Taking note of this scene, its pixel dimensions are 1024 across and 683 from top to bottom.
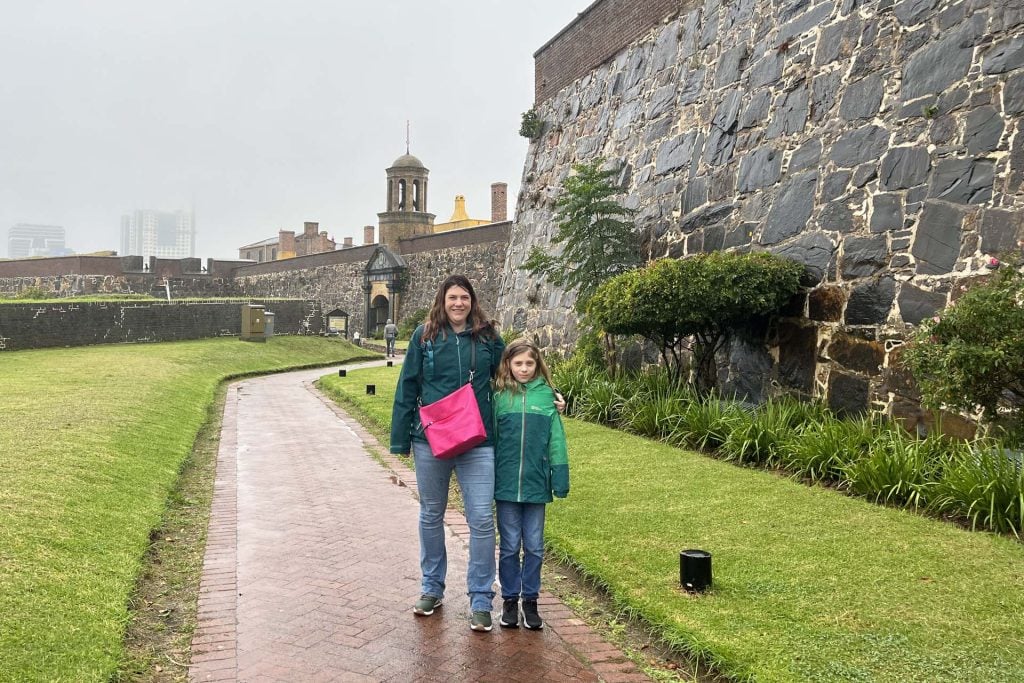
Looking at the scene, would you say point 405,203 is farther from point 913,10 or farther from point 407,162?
point 913,10

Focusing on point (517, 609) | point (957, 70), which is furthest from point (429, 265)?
point (517, 609)

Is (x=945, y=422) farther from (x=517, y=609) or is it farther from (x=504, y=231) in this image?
(x=504, y=231)

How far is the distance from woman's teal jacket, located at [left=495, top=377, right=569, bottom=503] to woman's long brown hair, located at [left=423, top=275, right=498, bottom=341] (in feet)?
1.14

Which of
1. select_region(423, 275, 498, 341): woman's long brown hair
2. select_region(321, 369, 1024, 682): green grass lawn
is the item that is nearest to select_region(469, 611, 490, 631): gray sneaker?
select_region(321, 369, 1024, 682): green grass lawn

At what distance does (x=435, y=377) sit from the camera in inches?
173

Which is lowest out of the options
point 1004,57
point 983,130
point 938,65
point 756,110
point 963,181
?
point 963,181

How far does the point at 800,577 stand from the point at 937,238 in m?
4.48

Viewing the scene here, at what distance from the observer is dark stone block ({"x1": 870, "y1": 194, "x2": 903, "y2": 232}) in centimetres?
831

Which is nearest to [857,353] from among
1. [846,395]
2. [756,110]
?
[846,395]

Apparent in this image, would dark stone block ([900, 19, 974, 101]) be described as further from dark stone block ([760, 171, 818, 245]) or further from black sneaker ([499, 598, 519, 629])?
black sneaker ([499, 598, 519, 629])

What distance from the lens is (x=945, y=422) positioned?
7.41m

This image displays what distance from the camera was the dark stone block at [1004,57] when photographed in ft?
23.9

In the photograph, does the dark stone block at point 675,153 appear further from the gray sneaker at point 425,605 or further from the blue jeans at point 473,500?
the gray sneaker at point 425,605

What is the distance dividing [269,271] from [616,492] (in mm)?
44826
